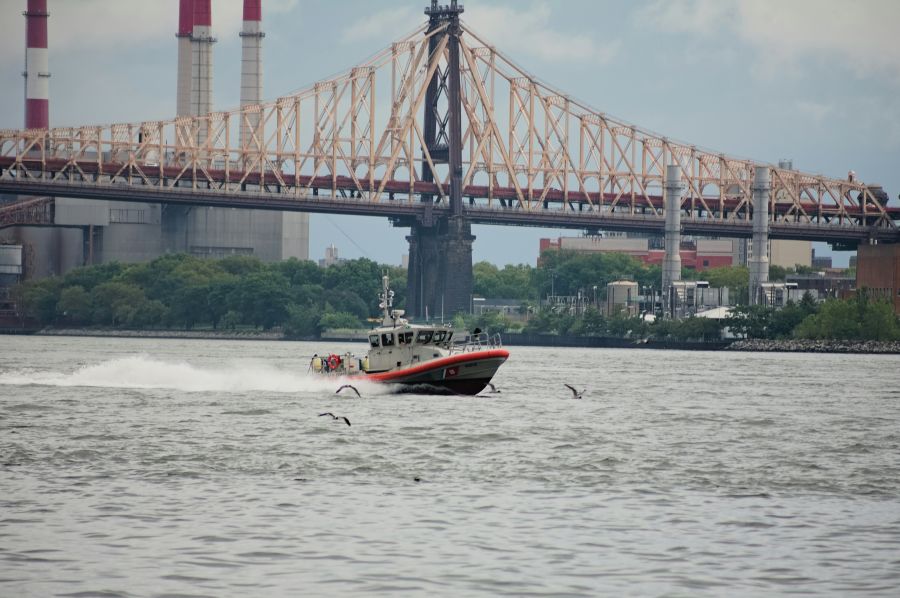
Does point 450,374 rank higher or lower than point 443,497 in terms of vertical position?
higher

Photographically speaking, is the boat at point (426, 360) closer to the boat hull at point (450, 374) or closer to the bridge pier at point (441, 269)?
the boat hull at point (450, 374)

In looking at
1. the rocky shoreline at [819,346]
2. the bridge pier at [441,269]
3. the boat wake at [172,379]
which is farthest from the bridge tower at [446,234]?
the boat wake at [172,379]

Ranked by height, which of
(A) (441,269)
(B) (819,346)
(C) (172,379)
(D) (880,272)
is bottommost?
(C) (172,379)

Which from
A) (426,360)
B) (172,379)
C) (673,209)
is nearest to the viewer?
(426,360)

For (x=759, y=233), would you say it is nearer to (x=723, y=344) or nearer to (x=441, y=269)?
(x=723, y=344)

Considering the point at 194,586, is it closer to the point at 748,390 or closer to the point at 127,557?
the point at 127,557

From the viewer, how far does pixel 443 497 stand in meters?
36.3

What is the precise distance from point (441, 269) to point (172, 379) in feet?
358

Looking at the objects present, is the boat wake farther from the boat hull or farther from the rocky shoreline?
the rocky shoreline

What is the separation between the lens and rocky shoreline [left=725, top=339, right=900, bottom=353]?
526 ft

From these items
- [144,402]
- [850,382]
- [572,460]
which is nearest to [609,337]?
[850,382]

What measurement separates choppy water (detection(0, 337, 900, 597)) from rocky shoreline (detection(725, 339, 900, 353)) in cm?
9438

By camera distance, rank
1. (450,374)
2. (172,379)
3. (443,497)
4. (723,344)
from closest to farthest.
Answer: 1. (443,497)
2. (450,374)
3. (172,379)
4. (723,344)

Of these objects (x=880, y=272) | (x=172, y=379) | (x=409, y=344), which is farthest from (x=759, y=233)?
(x=409, y=344)
